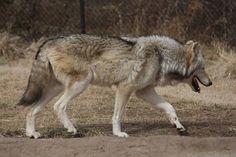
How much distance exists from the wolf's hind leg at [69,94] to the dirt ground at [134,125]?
12 centimetres

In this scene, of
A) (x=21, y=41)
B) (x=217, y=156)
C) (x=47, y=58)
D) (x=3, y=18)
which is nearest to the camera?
(x=217, y=156)

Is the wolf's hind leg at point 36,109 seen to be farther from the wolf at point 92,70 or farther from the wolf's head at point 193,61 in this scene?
the wolf's head at point 193,61

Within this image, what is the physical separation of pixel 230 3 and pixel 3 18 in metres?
5.36

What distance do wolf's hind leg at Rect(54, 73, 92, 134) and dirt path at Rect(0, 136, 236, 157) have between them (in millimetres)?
484

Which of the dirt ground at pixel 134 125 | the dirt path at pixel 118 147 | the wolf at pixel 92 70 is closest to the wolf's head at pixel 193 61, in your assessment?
the wolf at pixel 92 70

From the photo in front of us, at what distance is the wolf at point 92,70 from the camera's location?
728 cm

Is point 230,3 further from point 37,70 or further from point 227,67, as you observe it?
point 37,70

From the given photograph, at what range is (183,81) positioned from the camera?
25.9 ft

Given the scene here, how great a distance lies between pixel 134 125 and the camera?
812cm

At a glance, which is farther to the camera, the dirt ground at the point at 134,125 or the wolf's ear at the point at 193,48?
the wolf's ear at the point at 193,48

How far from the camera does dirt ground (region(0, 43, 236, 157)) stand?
674 cm

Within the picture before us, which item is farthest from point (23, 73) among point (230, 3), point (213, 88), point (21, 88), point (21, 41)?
point (230, 3)

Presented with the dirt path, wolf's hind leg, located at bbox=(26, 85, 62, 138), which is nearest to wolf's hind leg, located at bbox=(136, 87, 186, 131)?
the dirt path

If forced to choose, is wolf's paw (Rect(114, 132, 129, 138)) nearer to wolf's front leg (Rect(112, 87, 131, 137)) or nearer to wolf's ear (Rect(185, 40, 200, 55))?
wolf's front leg (Rect(112, 87, 131, 137))
